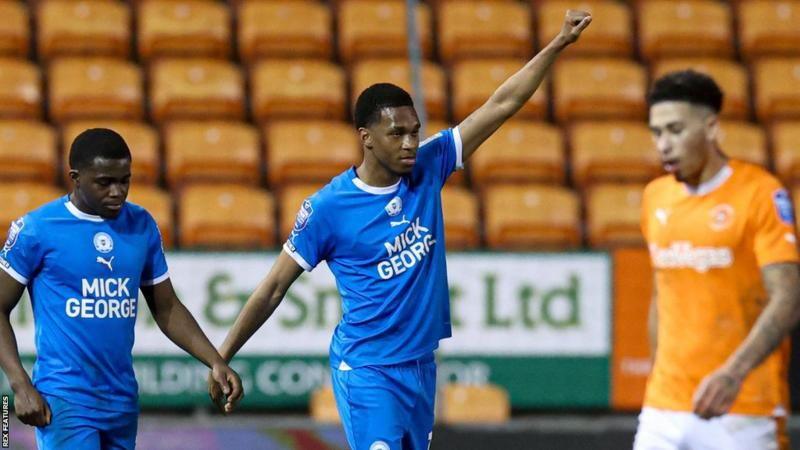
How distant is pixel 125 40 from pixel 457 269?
3.94 m

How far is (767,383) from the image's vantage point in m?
4.81

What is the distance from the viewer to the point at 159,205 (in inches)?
405

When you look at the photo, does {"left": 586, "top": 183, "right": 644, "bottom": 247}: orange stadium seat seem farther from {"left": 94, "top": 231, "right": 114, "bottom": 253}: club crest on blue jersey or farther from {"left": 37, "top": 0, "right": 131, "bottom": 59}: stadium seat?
{"left": 94, "top": 231, "right": 114, "bottom": 253}: club crest on blue jersey

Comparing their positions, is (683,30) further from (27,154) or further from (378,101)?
(378,101)

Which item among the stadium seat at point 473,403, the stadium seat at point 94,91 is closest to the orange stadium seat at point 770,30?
the stadium seat at point 473,403

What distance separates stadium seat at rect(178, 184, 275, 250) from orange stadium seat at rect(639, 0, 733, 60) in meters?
4.03

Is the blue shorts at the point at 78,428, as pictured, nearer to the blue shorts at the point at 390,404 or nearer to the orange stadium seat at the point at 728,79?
the blue shorts at the point at 390,404

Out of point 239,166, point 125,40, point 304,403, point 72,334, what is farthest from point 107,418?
point 125,40

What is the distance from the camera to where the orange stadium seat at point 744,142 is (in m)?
11.4

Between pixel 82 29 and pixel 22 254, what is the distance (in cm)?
667

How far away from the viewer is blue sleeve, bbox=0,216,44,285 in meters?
5.66

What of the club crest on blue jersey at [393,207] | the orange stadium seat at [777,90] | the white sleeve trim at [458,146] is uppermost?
the orange stadium seat at [777,90]

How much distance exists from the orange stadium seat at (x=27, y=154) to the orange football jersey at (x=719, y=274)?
22.1 feet

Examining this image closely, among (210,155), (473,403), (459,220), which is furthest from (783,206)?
(210,155)
